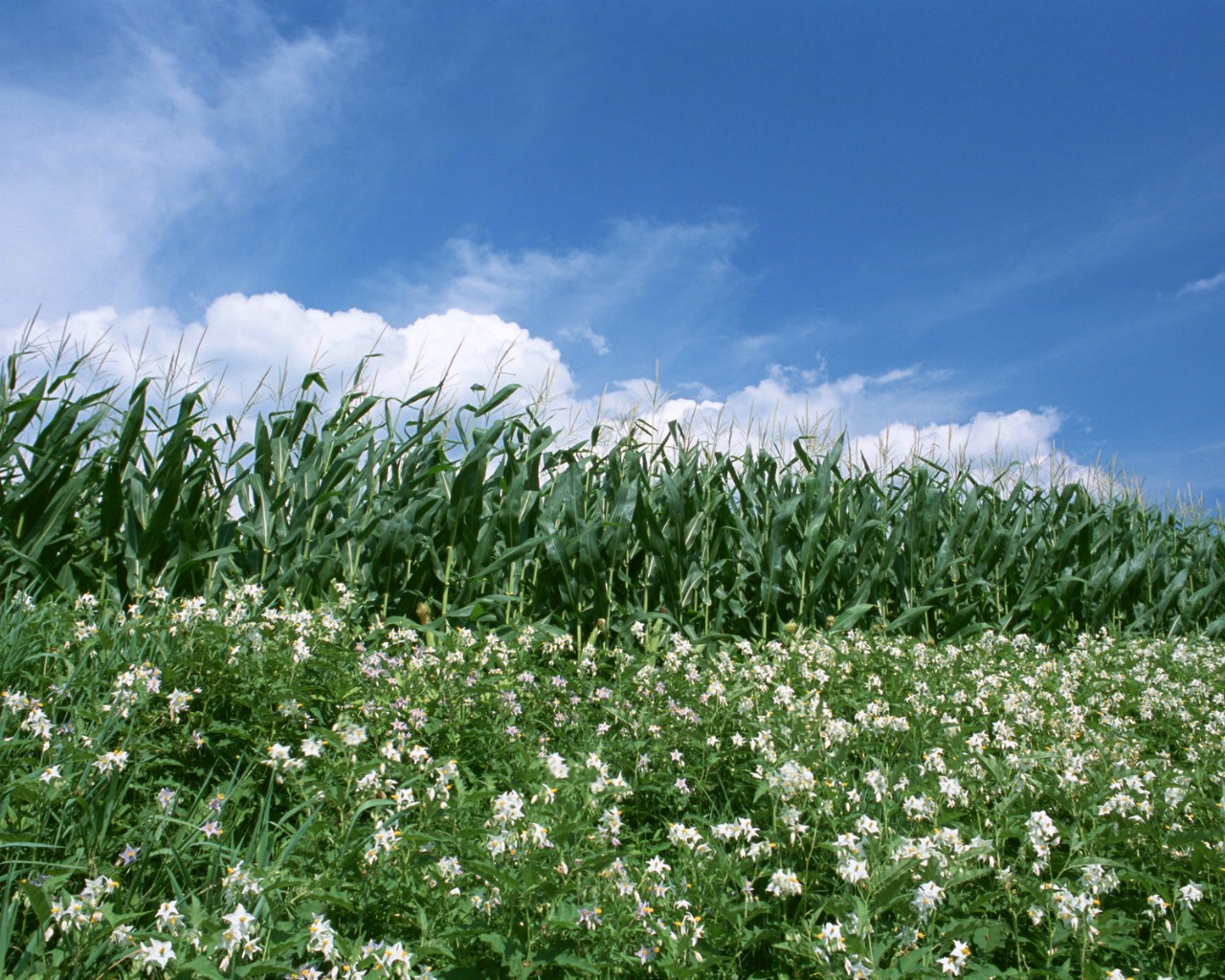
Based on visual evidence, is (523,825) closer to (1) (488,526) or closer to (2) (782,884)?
(2) (782,884)

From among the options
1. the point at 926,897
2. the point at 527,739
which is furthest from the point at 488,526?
the point at 926,897

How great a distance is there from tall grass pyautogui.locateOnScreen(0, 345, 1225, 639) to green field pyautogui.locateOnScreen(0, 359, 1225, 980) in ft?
0.11

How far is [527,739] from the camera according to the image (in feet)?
11.5

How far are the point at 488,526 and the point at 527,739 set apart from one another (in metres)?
2.44

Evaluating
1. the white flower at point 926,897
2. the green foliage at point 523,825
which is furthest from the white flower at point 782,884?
the white flower at point 926,897

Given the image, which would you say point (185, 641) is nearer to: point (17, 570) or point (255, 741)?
point (255, 741)

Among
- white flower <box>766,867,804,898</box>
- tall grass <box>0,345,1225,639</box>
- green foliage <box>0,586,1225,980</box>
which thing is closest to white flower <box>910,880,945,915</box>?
green foliage <box>0,586,1225,980</box>

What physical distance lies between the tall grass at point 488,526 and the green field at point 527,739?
3 cm

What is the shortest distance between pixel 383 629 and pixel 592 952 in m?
3.02

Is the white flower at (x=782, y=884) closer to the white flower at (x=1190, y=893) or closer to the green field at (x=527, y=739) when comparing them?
the green field at (x=527, y=739)

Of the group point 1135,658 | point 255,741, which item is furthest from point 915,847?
point 1135,658

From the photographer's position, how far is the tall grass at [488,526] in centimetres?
502

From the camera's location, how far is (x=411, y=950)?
6.36 ft

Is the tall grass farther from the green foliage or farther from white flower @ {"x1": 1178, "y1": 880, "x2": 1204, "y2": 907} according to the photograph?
white flower @ {"x1": 1178, "y1": 880, "x2": 1204, "y2": 907}
